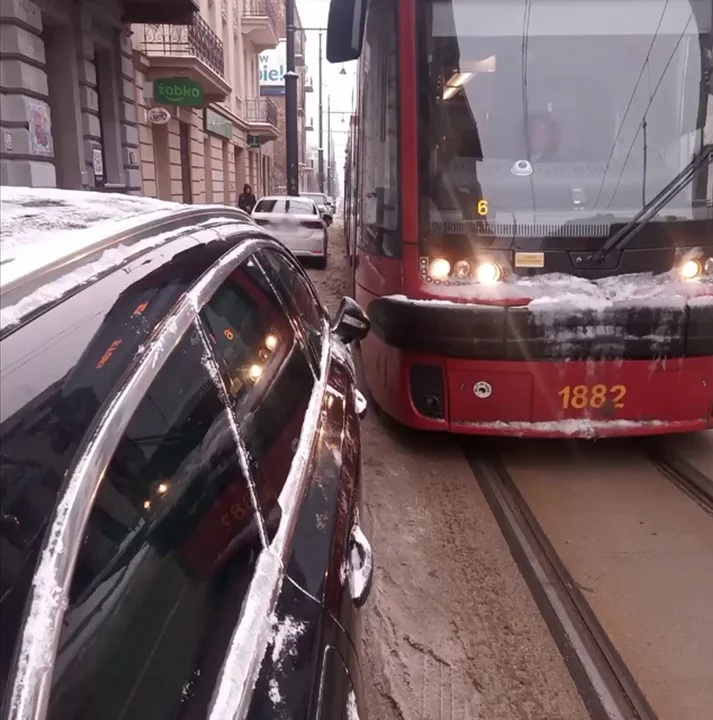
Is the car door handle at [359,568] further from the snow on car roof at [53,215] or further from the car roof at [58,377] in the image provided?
the snow on car roof at [53,215]

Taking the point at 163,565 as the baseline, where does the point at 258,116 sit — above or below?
above

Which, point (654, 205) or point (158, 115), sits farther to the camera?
point (158, 115)

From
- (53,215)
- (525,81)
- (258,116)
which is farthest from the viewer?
(258,116)

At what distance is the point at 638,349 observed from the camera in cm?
467

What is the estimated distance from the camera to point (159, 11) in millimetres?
15180

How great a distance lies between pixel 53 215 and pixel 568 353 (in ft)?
11.5

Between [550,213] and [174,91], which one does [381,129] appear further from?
[174,91]

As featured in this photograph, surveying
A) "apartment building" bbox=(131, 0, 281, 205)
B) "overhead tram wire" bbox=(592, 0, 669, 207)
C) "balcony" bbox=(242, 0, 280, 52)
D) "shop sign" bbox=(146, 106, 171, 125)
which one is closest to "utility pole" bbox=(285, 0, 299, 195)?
"apartment building" bbox=(131, 0, 281, 205)

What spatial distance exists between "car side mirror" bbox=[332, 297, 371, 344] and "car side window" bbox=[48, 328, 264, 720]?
6.80ft

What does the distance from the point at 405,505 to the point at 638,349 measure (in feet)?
5.26

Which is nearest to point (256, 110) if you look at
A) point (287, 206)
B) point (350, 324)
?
point (287, 206)

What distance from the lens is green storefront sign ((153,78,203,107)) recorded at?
1700 centimetres

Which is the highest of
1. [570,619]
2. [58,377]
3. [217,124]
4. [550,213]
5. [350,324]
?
[217,124]

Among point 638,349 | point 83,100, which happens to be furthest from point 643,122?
point 83,100
